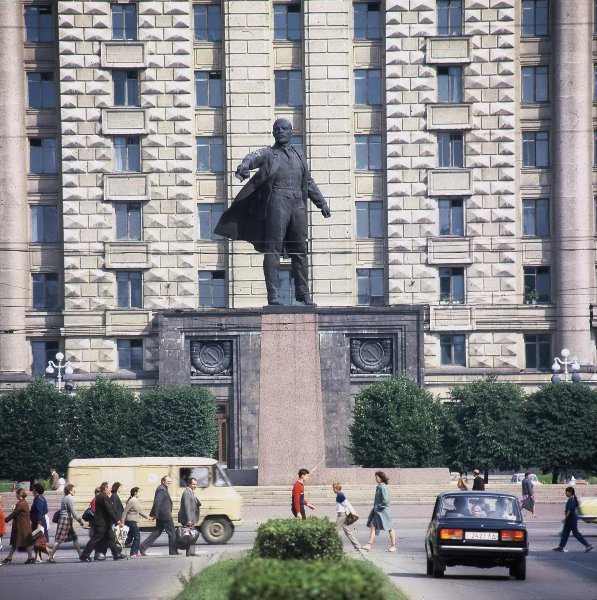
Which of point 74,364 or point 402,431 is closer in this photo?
point 402,431

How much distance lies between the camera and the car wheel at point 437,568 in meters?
27.5

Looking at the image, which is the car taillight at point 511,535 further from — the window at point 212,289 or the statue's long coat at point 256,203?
the window at point 212,289

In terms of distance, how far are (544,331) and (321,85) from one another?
14.5 m

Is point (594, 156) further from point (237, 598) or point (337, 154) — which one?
point (237, 598)

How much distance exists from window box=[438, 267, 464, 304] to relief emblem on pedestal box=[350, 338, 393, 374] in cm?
368

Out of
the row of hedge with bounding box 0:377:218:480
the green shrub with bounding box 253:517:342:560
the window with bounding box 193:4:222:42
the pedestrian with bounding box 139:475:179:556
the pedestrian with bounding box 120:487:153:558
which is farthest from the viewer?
the window with bounding box 193:4:222:42

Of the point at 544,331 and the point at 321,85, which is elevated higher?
the point at 321,85

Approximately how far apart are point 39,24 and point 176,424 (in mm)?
19905

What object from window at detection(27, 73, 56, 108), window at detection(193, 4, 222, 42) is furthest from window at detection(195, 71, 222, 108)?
window at detection(27, 73, 56, 108)

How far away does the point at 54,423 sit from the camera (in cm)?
6312

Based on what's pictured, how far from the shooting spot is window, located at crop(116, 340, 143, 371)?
227 ft

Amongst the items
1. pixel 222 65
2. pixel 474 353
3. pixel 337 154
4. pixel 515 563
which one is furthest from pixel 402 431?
pixel 515 563

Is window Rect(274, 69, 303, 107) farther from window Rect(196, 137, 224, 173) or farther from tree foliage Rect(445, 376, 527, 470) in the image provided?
tree foliage Rect(445, 376, 527, 470)

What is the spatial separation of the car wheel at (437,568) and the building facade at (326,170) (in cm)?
4084
